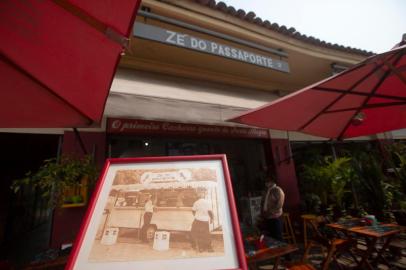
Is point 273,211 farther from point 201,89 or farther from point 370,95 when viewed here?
point 201,89

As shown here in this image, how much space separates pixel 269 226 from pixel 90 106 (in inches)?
176

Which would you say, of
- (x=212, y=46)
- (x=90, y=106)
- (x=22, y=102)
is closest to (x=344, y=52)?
(x=212, y=46)

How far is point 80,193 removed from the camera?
3477 millimetres

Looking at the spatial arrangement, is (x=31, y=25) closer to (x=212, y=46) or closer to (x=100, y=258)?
(x=100, y=258)

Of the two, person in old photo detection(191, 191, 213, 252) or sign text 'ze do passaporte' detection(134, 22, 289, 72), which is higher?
sign text 'ze do passaporte' detection(134, 22, 289, 72)

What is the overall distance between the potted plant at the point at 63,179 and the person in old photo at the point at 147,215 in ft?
7.58

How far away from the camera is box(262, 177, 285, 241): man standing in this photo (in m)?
4.65

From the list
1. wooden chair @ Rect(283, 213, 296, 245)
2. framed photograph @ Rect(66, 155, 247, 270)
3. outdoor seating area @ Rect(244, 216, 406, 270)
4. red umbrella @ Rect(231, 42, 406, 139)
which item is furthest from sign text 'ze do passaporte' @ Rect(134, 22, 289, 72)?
wooden chair @ Rect(283, 213, 296, 245)

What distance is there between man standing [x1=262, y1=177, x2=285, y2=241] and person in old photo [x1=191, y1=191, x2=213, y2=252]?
4.04m

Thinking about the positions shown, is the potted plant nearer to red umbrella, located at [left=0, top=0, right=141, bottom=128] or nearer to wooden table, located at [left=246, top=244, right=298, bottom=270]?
red umbrella, located at [left=0, top=0, right=141, bottom=128]

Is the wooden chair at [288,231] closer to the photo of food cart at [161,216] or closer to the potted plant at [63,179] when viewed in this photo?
the potted plant at [63,179]

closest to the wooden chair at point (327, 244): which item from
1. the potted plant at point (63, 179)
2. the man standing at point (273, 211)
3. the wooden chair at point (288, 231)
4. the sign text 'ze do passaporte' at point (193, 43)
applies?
the man standing at point (273, 211)

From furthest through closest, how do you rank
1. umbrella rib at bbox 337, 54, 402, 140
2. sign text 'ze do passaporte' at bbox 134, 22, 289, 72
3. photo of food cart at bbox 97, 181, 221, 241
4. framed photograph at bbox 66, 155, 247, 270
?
1. sign text 'ze do passaporte' at bbox 134, 22, 289, 72
2. umbrella rib at bbox 337, 54, 402, 140
3. photo of food cart at bbox 97, 181, 221, 241
4. framed photograph at bbox 66, 155, 247, 270

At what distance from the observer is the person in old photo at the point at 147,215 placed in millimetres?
1069
